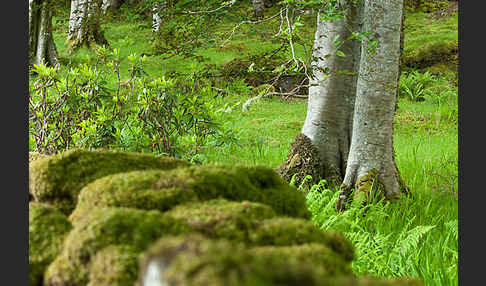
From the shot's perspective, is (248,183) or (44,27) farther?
(44,27)

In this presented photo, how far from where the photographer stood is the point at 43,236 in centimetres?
149

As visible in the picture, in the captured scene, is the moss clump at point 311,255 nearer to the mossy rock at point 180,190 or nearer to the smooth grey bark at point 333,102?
the mossy rock at point 180,190

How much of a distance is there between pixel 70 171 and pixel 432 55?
16623mm

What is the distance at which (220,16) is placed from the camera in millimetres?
4922

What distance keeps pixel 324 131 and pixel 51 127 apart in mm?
3296

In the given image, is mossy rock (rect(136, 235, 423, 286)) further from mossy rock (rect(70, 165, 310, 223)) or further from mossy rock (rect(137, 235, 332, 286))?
mossy rock (rect(70, 165, 310, 223))

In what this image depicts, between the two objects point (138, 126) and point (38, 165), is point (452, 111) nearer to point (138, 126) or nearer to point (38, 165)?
point (138, 126)

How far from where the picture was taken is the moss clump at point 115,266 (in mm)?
1174

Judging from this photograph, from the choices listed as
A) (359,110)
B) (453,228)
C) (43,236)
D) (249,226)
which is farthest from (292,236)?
(359,110)

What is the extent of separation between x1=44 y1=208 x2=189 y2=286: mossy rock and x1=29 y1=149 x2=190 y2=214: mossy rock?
52cm

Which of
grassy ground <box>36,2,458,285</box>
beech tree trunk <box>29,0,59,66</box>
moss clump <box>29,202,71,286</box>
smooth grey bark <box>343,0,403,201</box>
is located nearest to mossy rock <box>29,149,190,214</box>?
moss clump <box>29,202,71,286</box>

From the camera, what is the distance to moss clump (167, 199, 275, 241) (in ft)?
4.42

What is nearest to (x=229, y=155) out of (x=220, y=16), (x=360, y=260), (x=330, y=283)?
(x=220, y=16)

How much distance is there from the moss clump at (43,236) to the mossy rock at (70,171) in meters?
0.17
